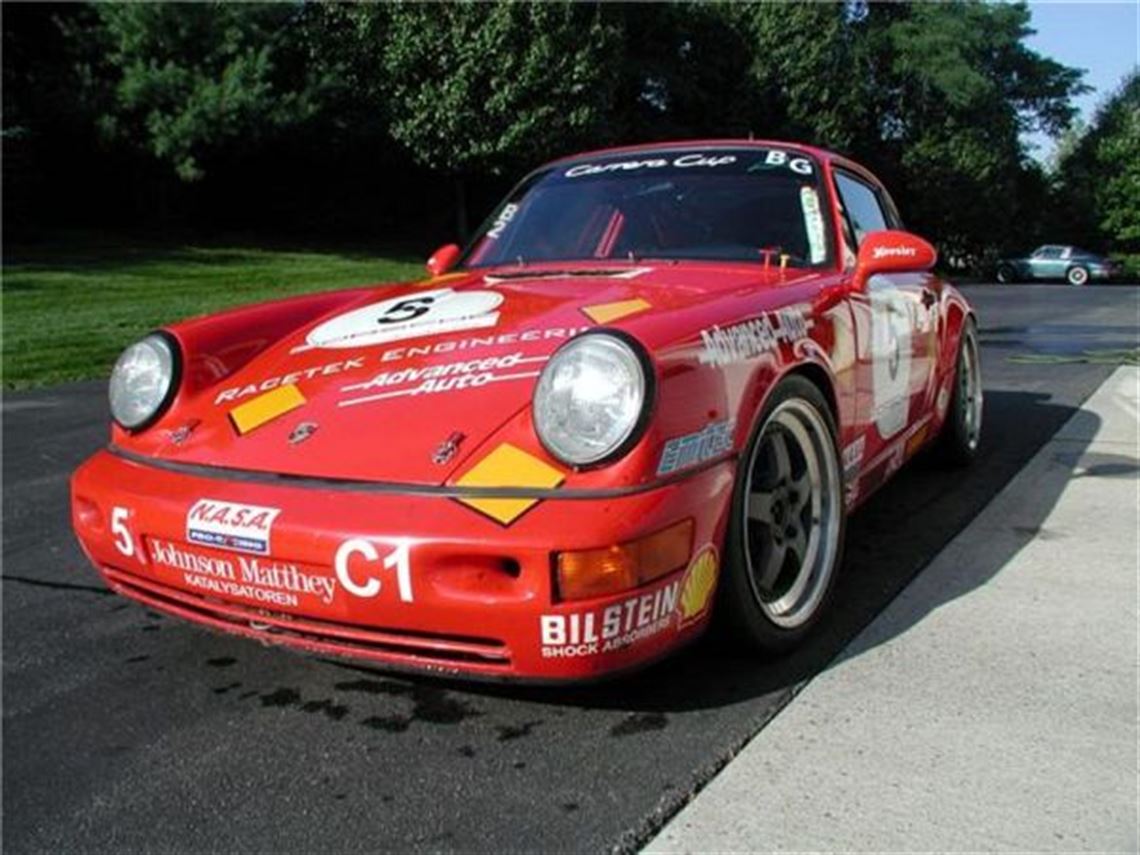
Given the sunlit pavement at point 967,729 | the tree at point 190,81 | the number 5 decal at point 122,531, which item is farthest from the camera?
the tree at point 190,81

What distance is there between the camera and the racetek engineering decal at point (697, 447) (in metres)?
2.16

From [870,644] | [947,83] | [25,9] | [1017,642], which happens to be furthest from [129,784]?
[947,83]

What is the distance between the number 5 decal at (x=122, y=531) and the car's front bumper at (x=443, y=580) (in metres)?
0.14

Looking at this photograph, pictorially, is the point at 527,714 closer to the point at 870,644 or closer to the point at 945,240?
the point at 870,644

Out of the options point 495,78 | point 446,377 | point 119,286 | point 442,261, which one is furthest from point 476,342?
point 495,78

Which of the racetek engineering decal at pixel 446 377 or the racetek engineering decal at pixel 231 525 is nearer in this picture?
the racetek engineering decal at pixel 231 525

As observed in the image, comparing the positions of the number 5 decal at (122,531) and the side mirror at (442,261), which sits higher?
the side mirror at (442,261)

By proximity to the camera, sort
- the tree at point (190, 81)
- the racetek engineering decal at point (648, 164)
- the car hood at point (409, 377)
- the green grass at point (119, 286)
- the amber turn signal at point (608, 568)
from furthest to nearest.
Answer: the tree at point (190, 81), the green grass at point (119, 286), the racetek engineering decal at point (648, 164), the car hood at point (409, 377), the amber turn signal at point (608, 568)

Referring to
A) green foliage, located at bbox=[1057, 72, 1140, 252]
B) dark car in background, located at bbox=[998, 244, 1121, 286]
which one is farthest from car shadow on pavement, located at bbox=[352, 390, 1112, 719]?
Result: green foliage, located at bbox=[1057, 72, 1140, 252]

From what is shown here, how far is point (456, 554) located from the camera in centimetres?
205

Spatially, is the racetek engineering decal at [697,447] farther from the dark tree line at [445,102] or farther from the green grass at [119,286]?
the dark tree line at [445,102]

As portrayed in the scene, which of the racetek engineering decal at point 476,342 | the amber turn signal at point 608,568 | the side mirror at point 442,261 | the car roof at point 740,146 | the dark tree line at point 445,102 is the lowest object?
the amber turn signal at point 608,568

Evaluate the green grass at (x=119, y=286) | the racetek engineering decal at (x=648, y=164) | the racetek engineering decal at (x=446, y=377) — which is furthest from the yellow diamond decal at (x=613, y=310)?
the green grass at (x=119, y=286)

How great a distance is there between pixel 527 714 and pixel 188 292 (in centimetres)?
1381
